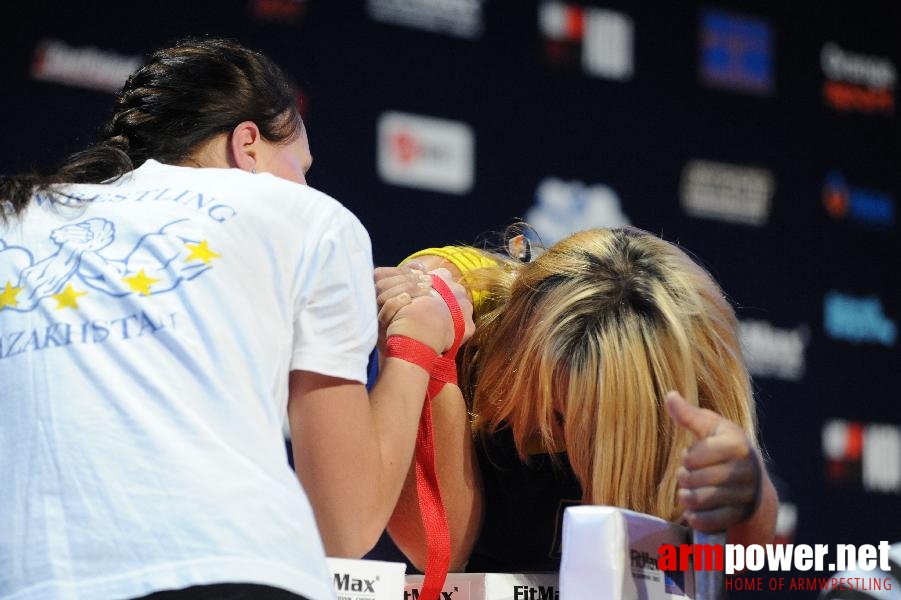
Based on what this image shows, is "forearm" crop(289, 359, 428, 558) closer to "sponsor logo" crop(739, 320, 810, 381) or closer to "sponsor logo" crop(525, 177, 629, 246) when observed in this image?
"sponsor logo" crop(525, 177, 629, 246)

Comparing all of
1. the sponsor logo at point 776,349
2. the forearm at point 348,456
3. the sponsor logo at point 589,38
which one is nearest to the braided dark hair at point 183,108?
the forearm at point 348,456

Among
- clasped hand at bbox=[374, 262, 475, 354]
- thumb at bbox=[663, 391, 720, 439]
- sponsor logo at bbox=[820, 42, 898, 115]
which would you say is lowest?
thumb at bbox=[663, 391, 720, 439]

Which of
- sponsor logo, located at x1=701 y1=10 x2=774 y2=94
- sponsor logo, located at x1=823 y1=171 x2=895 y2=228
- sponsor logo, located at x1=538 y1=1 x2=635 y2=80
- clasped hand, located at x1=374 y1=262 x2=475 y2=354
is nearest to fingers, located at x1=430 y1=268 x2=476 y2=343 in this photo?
clasped hand, located at x1=374 y1=262 x2=475 y2=354

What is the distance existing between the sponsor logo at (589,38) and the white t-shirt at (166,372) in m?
2.32

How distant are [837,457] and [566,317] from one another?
235 centimetres

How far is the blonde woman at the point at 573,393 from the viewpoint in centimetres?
124

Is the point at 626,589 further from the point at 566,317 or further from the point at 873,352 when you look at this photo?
the point at 873,352

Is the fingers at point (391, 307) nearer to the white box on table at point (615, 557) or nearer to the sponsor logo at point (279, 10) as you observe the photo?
the white box on table at point (615, 557)

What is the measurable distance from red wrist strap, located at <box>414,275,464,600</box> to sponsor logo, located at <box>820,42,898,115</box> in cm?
266

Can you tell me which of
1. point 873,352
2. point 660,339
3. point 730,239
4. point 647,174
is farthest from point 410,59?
point 660,339

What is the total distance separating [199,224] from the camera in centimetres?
96

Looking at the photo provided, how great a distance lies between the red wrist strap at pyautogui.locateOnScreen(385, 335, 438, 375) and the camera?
3.83 ft

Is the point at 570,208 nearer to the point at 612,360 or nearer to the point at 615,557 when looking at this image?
the point at 612,360

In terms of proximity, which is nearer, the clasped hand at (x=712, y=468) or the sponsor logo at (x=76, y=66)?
the clasped hand at (x=712, y=468)
